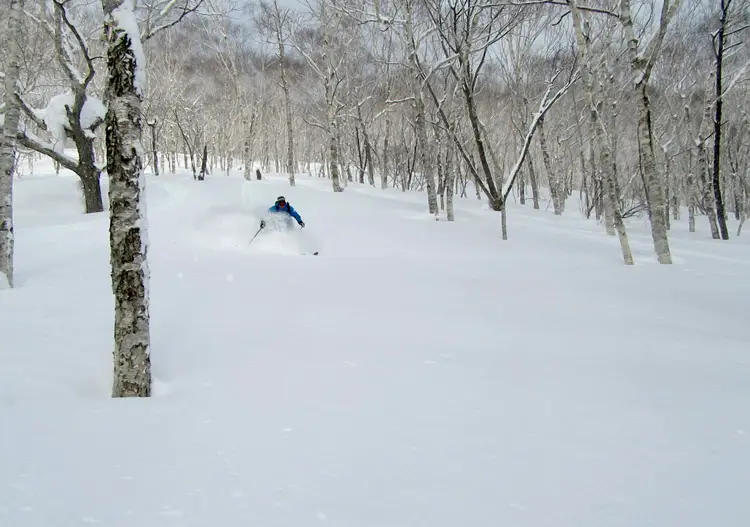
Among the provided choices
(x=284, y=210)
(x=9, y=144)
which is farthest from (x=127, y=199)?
(x=284, y=210)

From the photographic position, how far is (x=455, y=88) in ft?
55.3

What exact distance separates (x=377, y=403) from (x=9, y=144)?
6508 mm

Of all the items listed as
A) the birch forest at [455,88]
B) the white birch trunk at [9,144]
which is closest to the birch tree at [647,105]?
the birch forest at [455,88]

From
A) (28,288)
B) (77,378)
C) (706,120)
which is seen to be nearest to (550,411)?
(77,378)

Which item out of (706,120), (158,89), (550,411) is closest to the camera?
(550,411)

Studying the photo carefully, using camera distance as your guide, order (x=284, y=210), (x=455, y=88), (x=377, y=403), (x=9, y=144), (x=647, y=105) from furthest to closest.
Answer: (x=455, y=88)
(x=284, y=210)
(x=647, y=105)
(x=9, y=144)
(x=377, y=403)

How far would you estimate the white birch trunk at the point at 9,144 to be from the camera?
19.2ft

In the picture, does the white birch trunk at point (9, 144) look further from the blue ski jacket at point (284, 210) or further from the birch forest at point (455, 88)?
the blue ski jacket at point (284, 210)

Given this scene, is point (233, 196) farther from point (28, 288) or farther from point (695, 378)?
point (695, 378)

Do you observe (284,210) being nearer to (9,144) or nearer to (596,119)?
(9,144)

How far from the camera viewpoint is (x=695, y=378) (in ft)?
10.9

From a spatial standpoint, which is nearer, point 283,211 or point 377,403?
point 377,403

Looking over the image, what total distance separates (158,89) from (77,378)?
86.3ft

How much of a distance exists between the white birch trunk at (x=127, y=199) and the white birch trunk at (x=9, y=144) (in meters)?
4.17
